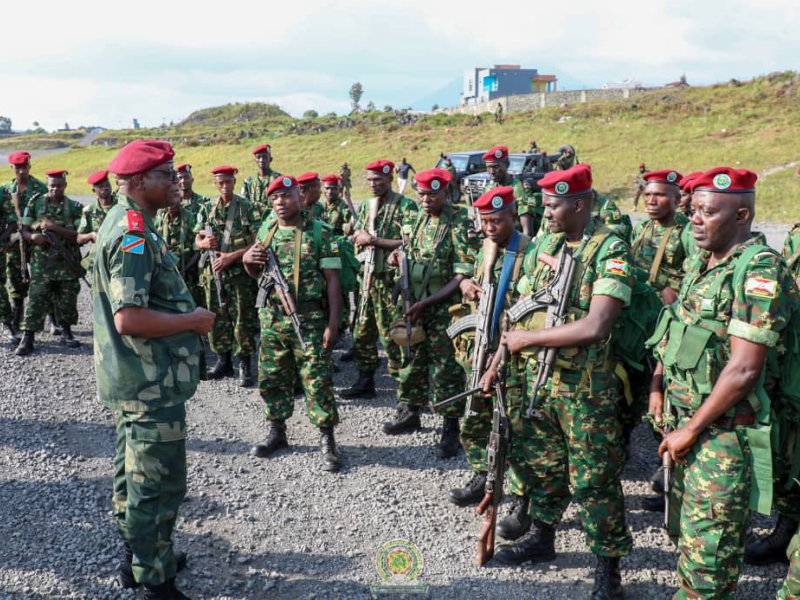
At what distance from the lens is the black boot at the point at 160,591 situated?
10.9ft

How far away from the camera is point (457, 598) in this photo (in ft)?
11.7

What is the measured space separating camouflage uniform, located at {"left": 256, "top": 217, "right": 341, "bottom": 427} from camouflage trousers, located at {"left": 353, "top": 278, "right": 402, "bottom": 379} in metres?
0.97

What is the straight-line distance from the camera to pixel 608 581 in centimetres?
346

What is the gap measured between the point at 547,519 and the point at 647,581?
2.12 ft

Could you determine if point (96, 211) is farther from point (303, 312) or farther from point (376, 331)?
point (303, 312)

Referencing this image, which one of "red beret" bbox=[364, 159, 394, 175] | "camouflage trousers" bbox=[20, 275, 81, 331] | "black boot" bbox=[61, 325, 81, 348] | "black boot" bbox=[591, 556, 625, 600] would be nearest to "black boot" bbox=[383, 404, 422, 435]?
"red beret" bbox=[364, 159, 394, 175]

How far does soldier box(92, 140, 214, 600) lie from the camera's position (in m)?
3.14

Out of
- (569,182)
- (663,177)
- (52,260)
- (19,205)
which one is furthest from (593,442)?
(19,205)

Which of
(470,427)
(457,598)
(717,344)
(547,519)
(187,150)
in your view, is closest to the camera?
(717,344)

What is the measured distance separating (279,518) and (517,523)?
1619 millimetres

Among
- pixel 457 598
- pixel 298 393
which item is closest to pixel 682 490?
pixel 457 598

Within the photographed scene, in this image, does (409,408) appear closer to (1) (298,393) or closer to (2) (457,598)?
(1) (298,393)

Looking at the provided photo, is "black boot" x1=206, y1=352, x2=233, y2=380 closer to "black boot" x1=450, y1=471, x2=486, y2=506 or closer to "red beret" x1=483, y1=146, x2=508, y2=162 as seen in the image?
"black boot" x1=450, y1=471, x2=486, y2=506

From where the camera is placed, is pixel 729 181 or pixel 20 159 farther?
pixel 20 159
